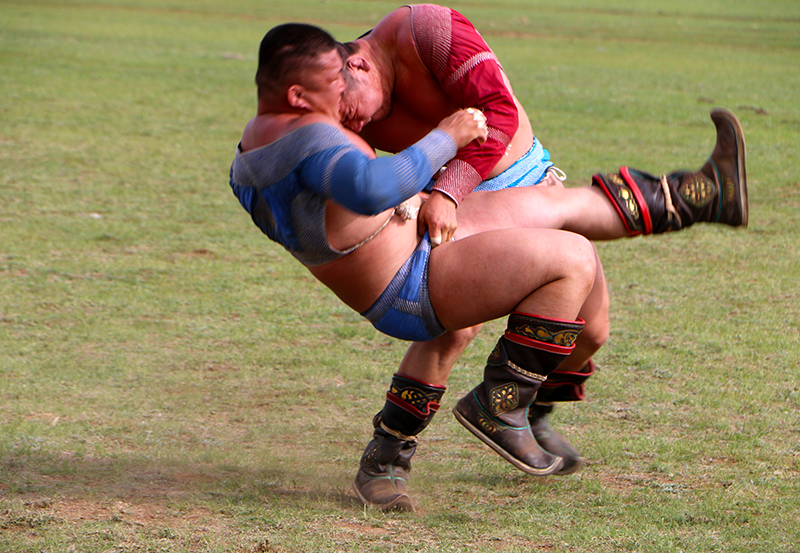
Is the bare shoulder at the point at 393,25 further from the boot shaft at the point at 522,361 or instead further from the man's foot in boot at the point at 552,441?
the man's foot in boot at the point at 552,441

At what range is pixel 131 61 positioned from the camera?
48.1 ft

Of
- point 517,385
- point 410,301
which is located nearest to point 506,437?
point 517,385

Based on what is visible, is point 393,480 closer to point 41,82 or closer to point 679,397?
point 679,397

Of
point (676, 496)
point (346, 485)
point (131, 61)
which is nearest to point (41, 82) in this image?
point (131, 61)

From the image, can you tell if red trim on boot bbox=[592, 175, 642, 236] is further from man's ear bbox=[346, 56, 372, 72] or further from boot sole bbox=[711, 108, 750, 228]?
man's ear bbox=[346, 56, 372, 72]

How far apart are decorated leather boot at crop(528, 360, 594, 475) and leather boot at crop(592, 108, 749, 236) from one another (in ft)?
2.13

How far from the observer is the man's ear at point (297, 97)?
2590 millimetres

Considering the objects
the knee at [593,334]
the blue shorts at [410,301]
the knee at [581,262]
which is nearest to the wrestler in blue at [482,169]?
the blue shorts at [410,301]

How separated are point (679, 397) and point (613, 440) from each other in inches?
22.4

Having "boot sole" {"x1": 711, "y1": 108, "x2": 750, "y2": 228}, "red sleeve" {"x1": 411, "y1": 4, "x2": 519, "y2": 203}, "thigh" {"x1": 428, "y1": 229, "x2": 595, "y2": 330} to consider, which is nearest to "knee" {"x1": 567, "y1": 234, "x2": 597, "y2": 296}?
"thigh" {"x1": 428, "y1": 229, "x2": 595, "y2": 330}

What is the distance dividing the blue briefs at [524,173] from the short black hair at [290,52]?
2.57 feet

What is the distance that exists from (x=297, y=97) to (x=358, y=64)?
344 mm

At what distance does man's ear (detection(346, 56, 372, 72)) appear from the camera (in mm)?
2828

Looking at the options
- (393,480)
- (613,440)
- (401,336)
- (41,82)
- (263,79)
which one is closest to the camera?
(263,79)
